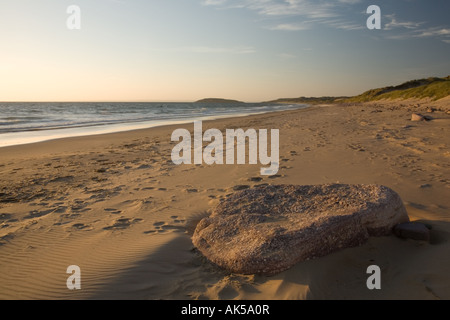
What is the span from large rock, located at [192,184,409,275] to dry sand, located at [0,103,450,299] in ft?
0.40

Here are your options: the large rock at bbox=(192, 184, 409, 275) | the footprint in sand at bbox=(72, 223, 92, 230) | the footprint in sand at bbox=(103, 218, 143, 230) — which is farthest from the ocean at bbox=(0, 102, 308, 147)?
the large rock at bbox=(192, 184, 409, 275)

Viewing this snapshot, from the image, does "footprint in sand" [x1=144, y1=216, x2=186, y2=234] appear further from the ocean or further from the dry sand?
the ocean

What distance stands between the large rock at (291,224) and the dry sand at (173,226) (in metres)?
0.12

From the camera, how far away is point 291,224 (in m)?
3.26

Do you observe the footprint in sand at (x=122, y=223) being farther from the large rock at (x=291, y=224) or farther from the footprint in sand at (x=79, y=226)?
the large rock at (x=291, y=224)

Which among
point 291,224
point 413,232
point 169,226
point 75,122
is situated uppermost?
point 75,122

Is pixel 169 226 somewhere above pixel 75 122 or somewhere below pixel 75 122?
below

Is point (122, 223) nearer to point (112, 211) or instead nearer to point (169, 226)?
point (112, 211)

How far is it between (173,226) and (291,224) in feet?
5.92

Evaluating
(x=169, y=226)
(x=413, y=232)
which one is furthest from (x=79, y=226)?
(x=413, y=232)

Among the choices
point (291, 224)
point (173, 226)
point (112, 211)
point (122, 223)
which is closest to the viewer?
point (291, 224)
